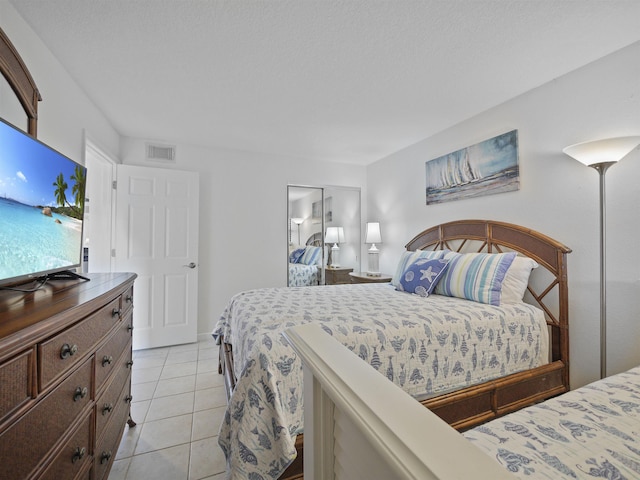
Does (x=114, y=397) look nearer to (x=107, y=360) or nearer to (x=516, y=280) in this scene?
(x=107, y=360)

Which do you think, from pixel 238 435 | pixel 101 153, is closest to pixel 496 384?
pixel 238 435

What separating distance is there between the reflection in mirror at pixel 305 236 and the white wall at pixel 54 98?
233 cm

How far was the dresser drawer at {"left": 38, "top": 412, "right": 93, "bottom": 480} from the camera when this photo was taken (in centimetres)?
84

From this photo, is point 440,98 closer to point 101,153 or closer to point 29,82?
point 29,82

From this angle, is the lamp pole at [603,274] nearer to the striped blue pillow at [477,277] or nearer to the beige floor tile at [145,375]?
the striped blue pillow at [477,277]

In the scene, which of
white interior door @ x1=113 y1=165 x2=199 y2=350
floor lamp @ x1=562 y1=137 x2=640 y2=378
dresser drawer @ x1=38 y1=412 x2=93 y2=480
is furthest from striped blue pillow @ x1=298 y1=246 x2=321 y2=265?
dresser drawer @ x1=38 y1=412 x2=93 y2=480

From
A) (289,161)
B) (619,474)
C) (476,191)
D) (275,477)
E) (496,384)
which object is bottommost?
(275,477)

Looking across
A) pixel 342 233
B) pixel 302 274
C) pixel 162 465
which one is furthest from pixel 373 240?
pixel 162 465

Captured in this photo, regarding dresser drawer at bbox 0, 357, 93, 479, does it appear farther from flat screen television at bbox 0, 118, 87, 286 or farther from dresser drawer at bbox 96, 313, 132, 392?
flat screen television at bbox 0, 118, 87, 286

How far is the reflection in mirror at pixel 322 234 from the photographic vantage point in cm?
422

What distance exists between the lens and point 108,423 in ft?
4.30

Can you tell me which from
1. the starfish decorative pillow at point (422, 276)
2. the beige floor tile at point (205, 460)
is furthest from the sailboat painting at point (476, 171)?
the beige floor tile at point (205, 460)

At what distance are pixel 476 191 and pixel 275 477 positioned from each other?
2776mm

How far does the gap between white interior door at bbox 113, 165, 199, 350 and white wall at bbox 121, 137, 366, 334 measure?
19cm
